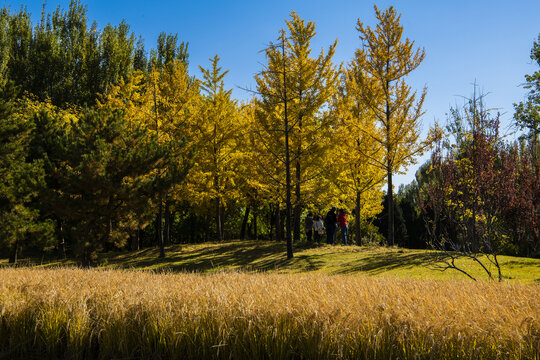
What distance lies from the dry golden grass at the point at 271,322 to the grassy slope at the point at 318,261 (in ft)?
14.0

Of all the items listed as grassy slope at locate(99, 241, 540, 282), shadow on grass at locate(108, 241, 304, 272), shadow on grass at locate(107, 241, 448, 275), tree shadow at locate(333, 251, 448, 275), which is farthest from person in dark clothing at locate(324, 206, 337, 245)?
tree shadow at locate(333, 251, 448, 275)

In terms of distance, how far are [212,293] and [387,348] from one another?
219 cm

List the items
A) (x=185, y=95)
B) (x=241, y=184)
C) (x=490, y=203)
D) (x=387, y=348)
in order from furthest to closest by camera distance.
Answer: (x=241, y=184), (x=185, y=95), (x=490, y=203), (x=387, y=348)

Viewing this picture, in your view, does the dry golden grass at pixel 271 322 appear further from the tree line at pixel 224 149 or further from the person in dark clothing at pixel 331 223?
the person in dark clothing at pixel 331 223

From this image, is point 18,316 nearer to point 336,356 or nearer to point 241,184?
point 336,356

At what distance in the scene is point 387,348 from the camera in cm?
308

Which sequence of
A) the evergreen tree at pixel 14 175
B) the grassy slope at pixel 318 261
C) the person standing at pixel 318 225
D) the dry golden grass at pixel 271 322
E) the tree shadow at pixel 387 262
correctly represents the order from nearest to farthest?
the dry golden grass at pixel 271 322 → the grassy slope at pixel 318 261 → the tree shadow at pixel 387 262 → the evergreen tree at pixel 14 175 → the person standing at pixel 318 225

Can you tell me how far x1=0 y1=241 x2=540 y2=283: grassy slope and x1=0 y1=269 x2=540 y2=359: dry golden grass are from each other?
13.3 ft

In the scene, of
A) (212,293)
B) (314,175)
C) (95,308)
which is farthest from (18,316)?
(314,175)

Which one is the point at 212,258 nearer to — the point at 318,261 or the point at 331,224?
the point at 318,261

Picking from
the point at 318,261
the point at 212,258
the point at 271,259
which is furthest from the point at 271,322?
the point at 212,258

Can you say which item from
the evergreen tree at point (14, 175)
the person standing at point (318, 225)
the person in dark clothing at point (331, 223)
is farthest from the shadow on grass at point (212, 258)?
the evergreen tree at point (14, 175)

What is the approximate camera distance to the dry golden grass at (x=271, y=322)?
2.95m

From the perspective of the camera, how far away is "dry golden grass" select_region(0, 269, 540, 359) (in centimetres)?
295
